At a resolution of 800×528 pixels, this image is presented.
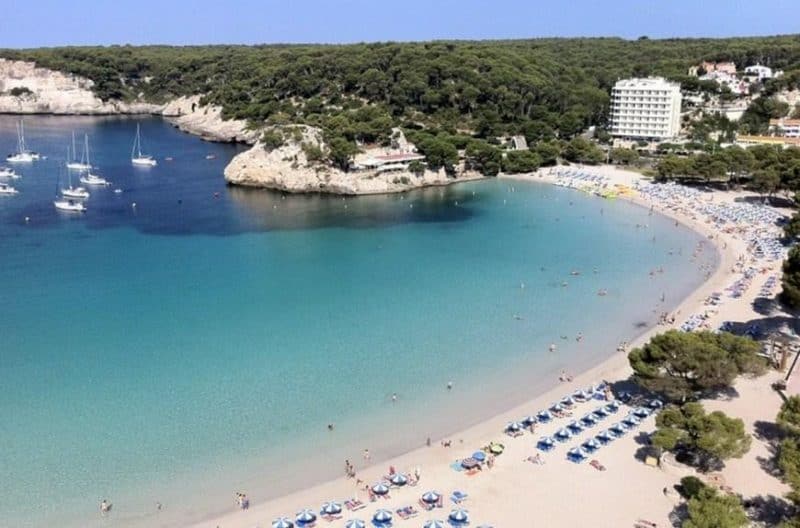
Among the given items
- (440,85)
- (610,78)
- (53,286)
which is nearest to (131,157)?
(440,85)

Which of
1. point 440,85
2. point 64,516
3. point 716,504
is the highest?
point 440,85

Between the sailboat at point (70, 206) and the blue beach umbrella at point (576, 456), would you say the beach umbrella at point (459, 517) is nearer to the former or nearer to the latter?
the blue beach umbrella at point (576, 456)

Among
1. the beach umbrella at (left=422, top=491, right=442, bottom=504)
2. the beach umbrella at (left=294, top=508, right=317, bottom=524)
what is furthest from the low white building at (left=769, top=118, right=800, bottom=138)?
the beach umbrella at (left=294, top=508, right=317, bottom=524)

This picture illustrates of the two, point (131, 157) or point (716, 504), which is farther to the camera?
point (131, 157)

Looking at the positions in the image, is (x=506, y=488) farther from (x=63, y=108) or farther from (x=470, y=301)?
(x=63, y=108)

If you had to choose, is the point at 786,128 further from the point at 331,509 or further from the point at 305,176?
the point at 331,509

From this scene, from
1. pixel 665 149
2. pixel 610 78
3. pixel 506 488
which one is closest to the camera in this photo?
pixel 506 488

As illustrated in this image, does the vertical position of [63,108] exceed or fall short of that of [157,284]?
it exceeds it
